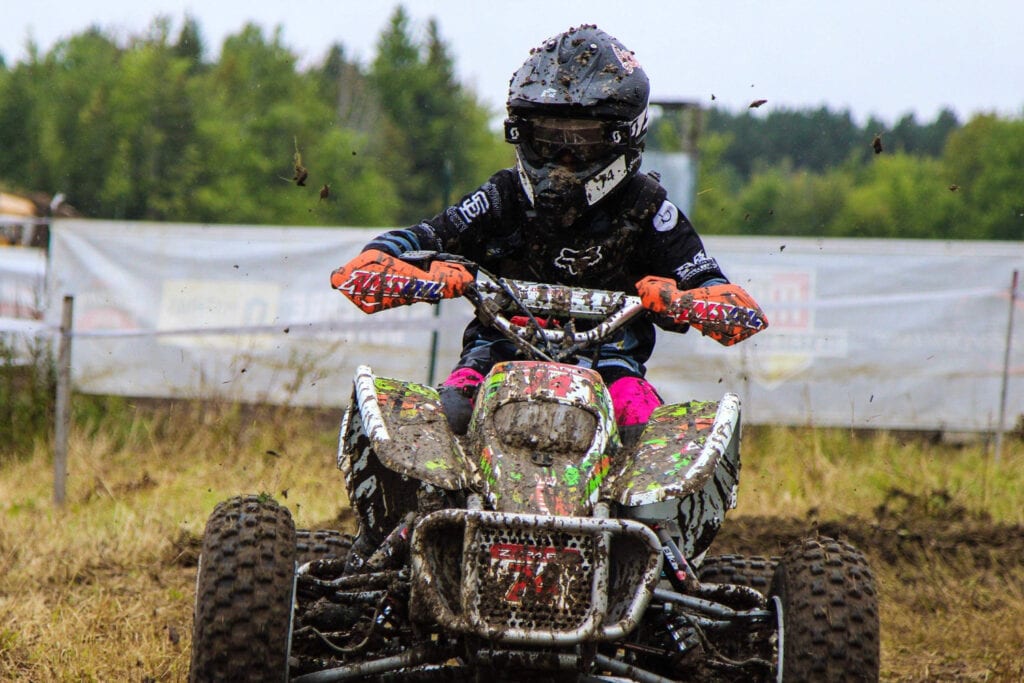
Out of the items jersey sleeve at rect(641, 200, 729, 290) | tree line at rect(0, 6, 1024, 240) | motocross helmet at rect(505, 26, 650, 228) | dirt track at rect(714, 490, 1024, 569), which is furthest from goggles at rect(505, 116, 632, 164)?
tree line at rect(0, 6, 1024, 240)

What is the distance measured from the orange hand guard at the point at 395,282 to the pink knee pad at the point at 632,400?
0.64m

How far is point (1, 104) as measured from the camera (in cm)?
5031

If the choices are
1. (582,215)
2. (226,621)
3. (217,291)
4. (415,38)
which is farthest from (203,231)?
(415,38)

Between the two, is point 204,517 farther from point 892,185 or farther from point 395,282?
point 892,185

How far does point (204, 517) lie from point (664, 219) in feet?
12.1

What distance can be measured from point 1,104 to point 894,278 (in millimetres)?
46725

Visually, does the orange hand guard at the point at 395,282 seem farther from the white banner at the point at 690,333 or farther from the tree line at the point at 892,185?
the tree line at the point at 892,185

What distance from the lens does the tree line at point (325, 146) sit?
49.9m

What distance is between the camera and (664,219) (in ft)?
16.5

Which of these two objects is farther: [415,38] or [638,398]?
[415,38]

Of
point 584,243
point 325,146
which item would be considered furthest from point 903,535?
point 325,146

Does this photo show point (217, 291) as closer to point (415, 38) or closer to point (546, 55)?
point (546, 55)

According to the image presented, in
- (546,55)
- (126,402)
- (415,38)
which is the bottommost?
(126,402)

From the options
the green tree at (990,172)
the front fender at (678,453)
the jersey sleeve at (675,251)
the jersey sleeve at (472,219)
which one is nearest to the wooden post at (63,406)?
the jersey sleeve at (472,219)
